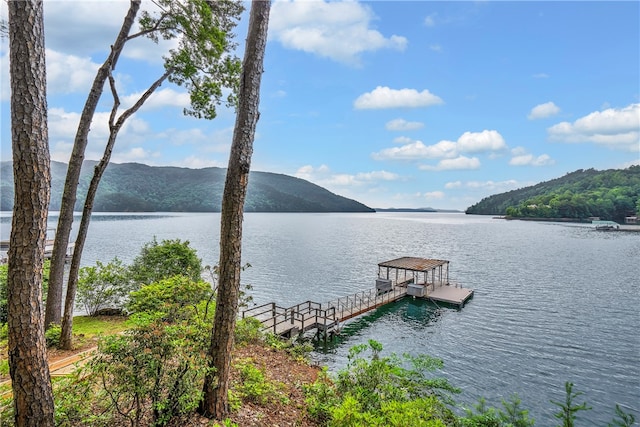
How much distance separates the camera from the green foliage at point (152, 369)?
336 cm

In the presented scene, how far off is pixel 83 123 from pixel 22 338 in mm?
5557

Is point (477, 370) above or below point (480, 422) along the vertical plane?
below

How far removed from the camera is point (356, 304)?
2125 centimetres

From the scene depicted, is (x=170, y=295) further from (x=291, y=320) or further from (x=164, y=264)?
(x=291, y=320)

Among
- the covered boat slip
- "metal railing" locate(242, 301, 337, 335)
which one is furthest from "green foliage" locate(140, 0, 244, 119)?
the covered boat slip

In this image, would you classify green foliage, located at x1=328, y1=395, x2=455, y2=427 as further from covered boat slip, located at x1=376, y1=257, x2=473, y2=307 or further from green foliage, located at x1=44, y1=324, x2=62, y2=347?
covered boat slip, located at x1=376, y1=257, x2=473, y2=307

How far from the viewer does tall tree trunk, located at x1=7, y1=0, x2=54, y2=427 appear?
10.2 ft

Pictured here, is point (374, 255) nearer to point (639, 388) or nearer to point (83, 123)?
point (639, 388)

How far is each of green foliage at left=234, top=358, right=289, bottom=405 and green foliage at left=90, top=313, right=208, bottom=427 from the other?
1360 millimetres

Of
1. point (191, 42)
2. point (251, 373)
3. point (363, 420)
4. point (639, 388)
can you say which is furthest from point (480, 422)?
point (639, 388)

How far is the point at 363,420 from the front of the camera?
4023mm

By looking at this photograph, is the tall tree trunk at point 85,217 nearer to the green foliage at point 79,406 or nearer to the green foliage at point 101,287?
the green foliage at point 79,406

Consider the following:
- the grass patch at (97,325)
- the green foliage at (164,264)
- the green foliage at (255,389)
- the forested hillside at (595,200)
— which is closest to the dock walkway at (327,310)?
the green foliage at (164,264)

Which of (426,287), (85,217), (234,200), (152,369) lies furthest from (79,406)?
(426,287)
